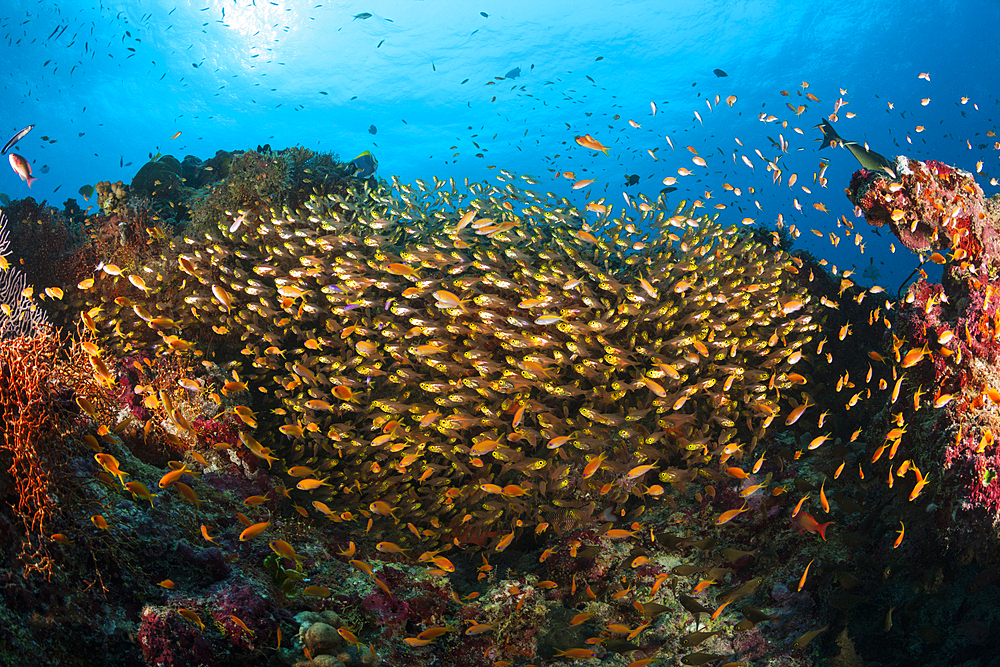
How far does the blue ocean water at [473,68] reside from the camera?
41.0 meters

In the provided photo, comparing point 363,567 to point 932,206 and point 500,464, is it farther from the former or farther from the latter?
point 932,206

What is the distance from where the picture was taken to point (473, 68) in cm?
4812

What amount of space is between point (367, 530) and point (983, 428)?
6.43 meters

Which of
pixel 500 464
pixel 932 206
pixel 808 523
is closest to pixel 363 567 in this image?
pixel 500 464

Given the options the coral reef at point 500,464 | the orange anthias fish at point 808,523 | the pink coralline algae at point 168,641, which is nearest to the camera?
the pink coralline algae at point 168,641

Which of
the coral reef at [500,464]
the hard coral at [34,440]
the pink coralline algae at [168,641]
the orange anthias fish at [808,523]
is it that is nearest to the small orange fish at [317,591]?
the coral reef at [500,464]

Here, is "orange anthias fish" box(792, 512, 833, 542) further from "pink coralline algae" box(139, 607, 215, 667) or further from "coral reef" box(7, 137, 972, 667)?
"pink coralline algae" box(139, 607, 215, 667)

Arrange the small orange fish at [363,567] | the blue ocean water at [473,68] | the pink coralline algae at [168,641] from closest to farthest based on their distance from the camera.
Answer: the pink coralline algae at [168,641] < the small orange fish at [363,567] < the blue ocean water at [473,68]

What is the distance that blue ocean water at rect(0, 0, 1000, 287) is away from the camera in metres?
41.0

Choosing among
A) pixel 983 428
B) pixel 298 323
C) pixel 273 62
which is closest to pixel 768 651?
pixel 983 428

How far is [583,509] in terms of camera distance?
16.9 ft

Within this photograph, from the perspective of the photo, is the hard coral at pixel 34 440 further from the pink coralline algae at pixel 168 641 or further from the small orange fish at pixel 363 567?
the small orange fish at pixel 363 567

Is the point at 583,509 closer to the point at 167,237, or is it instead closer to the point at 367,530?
the point at 367,530

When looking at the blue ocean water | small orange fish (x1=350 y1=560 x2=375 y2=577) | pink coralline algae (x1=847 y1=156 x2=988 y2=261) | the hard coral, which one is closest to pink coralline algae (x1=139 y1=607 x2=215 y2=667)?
the hard coral
